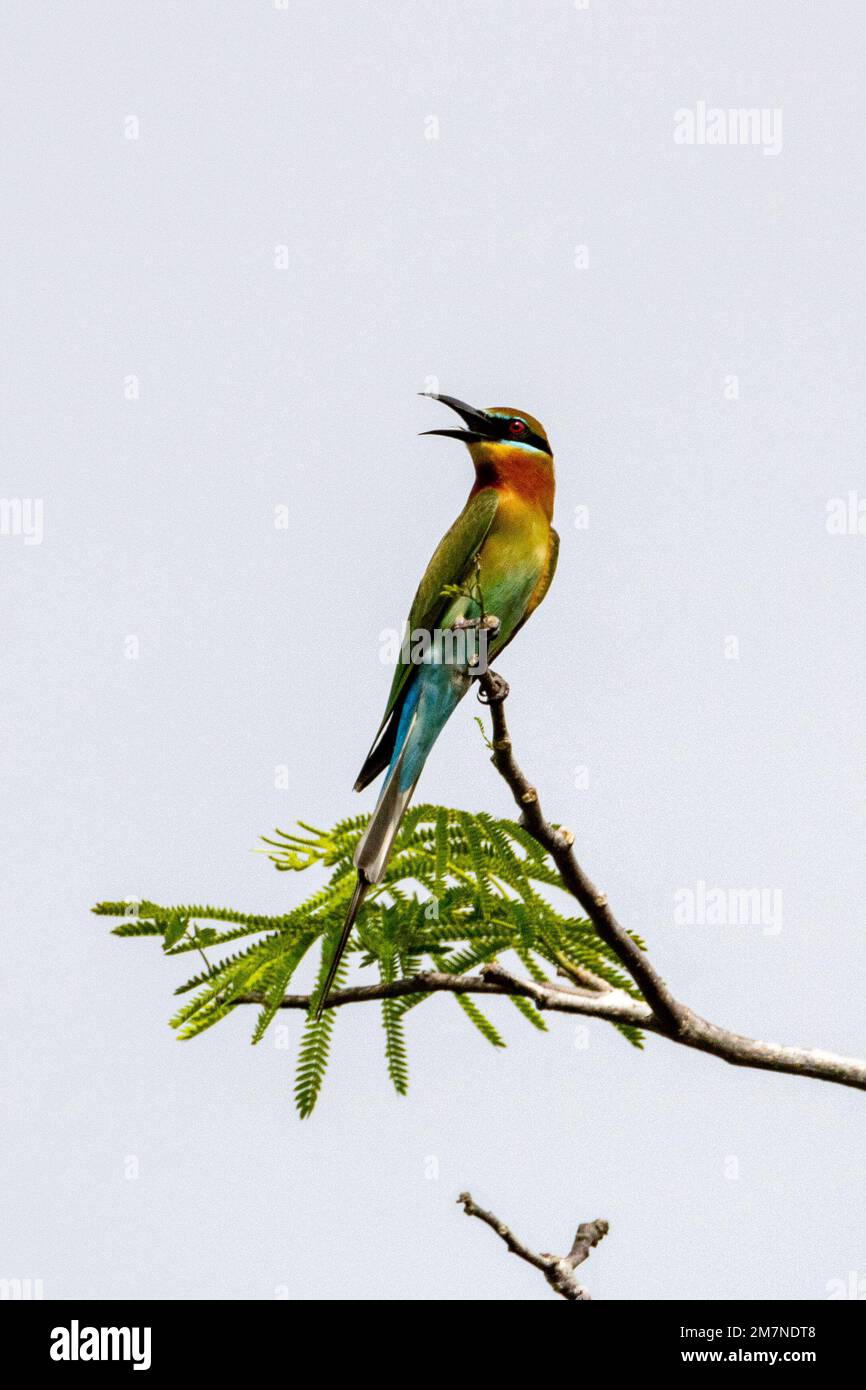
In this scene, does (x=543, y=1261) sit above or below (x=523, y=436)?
below

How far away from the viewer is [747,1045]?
15.1 feet

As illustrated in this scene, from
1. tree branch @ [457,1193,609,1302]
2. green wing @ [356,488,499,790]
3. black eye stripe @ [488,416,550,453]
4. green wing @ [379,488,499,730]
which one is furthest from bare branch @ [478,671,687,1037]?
black eye stripe @ [488,416,550,453]

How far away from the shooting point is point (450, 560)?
6.86m

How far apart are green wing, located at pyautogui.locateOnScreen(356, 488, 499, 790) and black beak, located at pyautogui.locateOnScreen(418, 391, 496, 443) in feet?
0.91

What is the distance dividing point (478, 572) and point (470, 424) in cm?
92

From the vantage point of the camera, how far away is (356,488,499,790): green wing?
6.70 m

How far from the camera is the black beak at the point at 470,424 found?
7.05 m

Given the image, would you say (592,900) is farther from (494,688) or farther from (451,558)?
(451,558)

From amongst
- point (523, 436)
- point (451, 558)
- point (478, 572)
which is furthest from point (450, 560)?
point (523, 436)

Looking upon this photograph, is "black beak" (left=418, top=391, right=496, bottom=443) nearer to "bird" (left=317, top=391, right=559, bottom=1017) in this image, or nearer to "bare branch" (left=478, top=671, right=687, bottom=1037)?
"bird" (left=317, top=391, right=559, bottom=1017)

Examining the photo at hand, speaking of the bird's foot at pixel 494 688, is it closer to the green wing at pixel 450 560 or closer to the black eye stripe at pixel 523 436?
the green wing at pixel 450 560

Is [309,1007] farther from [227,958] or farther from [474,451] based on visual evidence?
[474,451]

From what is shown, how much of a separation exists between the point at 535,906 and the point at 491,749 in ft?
1.92
